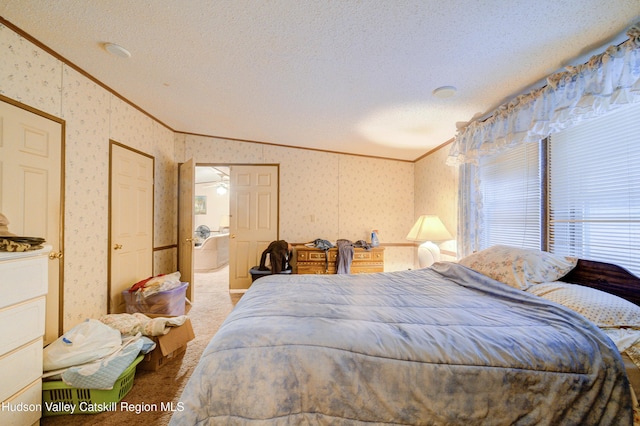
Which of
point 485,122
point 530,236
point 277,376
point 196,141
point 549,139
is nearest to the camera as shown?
point 277,376

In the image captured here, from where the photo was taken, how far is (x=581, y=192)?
1.78 metres

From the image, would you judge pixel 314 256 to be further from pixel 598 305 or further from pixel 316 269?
pixel 598 305

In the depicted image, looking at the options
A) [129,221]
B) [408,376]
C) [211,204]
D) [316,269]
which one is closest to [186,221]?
[129,221]

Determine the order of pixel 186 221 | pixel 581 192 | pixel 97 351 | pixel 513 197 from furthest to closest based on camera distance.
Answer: pixel 186 221 → pixel 513 197 → pixel 581 192 → pixel 97 351

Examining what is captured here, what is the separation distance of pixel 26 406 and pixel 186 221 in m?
2.37

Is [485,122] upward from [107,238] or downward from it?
upward

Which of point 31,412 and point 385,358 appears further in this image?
point 31,412

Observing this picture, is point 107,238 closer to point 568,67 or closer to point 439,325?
point 439,325

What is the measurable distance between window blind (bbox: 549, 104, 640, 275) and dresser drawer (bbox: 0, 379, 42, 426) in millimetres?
3577

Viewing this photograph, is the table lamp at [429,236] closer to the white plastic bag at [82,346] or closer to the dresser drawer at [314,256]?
the dresser drawer at [314,256]

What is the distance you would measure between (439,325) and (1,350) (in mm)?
2190

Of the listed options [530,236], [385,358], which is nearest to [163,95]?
[385,358]

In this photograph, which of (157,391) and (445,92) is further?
(445,92)

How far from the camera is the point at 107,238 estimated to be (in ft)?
8.29
